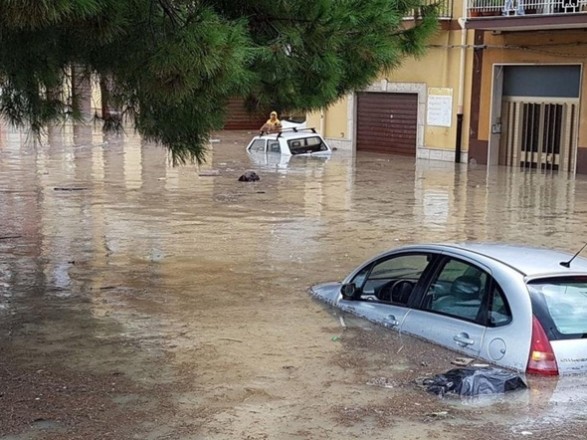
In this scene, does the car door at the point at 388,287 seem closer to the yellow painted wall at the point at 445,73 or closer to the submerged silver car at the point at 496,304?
the submerged silver car at the point at 496,304

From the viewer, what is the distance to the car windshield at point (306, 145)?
28.6 meters

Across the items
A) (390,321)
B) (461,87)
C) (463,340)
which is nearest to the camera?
(463,340)

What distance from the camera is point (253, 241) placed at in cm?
1352

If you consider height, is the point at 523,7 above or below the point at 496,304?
above

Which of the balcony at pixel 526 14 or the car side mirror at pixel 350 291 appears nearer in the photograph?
the car side mirror at pixel 350 291

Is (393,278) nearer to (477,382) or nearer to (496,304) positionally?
(496,304)

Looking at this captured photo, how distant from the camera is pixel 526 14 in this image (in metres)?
24.3

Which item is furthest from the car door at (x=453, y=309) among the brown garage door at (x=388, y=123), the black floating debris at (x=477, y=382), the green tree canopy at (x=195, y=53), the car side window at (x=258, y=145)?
the brown garage door at (x=388, y=123)

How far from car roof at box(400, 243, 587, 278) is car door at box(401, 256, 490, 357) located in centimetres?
20

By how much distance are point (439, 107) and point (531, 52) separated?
13.0 ft

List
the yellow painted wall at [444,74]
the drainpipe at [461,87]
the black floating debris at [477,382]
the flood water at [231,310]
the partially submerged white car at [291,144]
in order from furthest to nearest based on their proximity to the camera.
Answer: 1. the partially submerged white car at [291,144]
2. the yellow painted wall at [444,74]
3. the drainpipe at [461,87]
4. the black floating debris at [477,382]
5. the flood water at [231,310]

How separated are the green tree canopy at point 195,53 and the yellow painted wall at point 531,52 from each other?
16856mm

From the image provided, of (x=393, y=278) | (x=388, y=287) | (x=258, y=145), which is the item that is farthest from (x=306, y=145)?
(x=388, y=287)

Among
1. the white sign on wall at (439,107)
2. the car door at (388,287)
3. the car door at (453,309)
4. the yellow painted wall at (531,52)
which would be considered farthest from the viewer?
the white sign on wall at (439,107)
